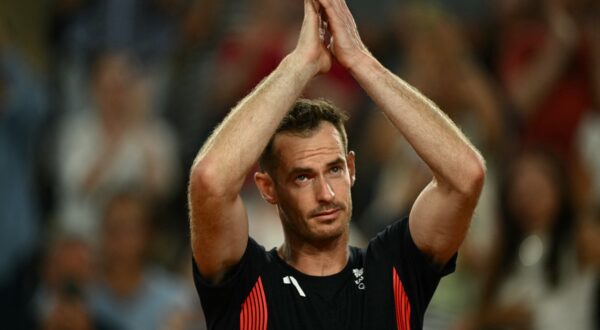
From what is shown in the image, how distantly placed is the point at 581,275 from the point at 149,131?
4.00 meters

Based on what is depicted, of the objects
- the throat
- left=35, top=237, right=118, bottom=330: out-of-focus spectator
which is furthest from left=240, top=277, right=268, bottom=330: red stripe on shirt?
left=35, top=237, right=118, bottom=330: out-of-focus spectator

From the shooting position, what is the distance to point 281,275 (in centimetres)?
459

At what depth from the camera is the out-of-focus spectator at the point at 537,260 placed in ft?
25.6

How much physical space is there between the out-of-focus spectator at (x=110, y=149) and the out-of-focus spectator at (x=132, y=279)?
213mm

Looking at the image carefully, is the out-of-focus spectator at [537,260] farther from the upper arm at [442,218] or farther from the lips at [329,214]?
the lips at [329,214]

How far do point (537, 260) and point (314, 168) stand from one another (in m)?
3.92

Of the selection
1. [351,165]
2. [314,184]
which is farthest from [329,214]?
[351,165]

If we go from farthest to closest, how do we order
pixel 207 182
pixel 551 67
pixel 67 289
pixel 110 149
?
1. pixel 110 149
2. pixel 67 289
3. pixel 551 67
4. pixel 207 182

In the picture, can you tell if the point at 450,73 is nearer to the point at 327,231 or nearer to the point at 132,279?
the point at 132,279

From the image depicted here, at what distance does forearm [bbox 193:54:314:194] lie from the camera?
4.30 meters

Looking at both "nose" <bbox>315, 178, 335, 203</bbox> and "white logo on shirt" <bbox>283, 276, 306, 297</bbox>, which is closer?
"nose" <bbox>315, 178, 335, 203</bbox>

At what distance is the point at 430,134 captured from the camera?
4406 millimetres

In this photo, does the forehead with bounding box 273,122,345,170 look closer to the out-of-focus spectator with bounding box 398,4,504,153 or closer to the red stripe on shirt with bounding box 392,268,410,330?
the red stripe on shirt with bounding box 392,268,410,330

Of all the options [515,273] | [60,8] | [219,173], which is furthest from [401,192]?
[219,173]
